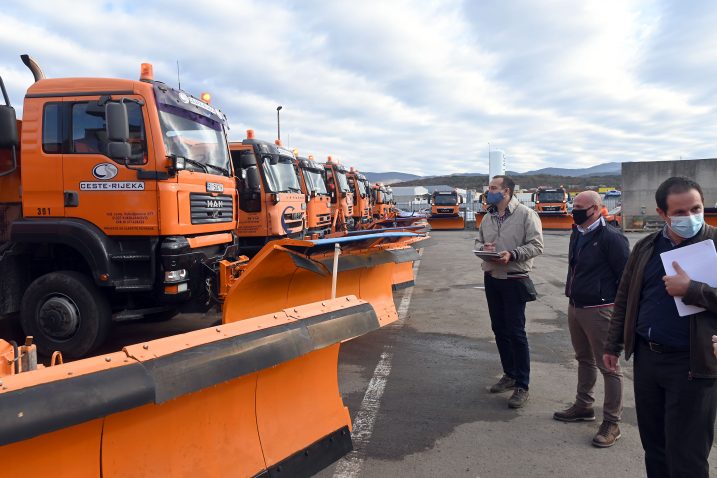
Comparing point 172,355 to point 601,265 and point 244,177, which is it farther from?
point 244,177

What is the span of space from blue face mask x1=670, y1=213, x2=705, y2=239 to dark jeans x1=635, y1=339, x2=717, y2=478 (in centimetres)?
57

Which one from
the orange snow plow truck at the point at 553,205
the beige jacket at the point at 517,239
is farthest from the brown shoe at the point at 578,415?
the orange snow plow truck at the point at 553,205

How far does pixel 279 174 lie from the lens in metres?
8.76

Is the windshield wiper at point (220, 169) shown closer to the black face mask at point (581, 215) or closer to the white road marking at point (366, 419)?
the white road marking at point (366, 419)

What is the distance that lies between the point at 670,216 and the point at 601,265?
4.22 ft

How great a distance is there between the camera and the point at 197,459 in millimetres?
2580

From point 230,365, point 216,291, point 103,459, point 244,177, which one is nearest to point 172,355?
point 230,365

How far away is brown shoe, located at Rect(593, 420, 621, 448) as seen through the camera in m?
3.54

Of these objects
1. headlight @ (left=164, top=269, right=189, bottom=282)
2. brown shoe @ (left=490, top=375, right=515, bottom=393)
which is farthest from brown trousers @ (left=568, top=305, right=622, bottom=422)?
headlight @ (left=164, top=269, right=189, bottom=282)

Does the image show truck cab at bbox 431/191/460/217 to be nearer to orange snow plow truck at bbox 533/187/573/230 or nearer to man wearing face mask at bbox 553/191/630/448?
orange snow plow truck at bbox 533/187/573/230

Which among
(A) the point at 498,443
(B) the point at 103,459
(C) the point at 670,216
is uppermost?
(C) the point at 670,216

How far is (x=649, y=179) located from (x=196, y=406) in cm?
3347

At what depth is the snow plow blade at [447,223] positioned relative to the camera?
102ft

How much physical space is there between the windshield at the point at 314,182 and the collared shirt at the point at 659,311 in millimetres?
9263
